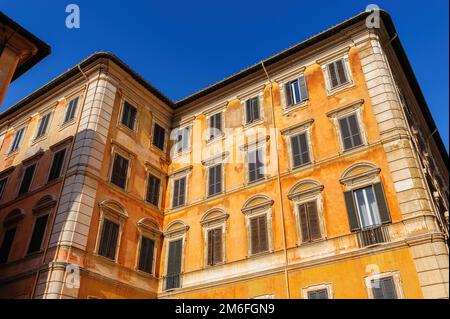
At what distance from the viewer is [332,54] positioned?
18.8m

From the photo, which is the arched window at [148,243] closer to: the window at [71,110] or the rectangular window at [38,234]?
the rectangular window at [38,234]

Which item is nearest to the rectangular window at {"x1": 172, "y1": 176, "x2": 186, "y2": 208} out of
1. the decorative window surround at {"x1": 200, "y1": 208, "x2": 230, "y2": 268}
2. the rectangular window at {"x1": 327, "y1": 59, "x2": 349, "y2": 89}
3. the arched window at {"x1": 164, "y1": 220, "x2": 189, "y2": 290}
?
the arched window at {"x1": 164, "y1": 220, "x2": 189, "y2": 290}

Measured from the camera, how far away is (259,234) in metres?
16.4

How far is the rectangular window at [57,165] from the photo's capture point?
58.2 feet

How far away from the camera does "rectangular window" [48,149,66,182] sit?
17.7 m

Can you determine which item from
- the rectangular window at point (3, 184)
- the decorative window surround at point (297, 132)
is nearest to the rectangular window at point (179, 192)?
the decorative window surround at point (297, 132)

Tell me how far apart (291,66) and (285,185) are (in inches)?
265

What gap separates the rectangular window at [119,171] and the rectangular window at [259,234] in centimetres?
628

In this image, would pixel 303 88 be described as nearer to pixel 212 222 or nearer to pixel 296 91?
pixel 296 91

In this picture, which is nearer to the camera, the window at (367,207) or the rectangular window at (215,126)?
the window at (367,207)

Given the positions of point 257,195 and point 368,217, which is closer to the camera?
point 368,217

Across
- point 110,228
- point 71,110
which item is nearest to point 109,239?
point 110,228

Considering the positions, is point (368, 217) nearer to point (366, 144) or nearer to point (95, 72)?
point (366, 144)
